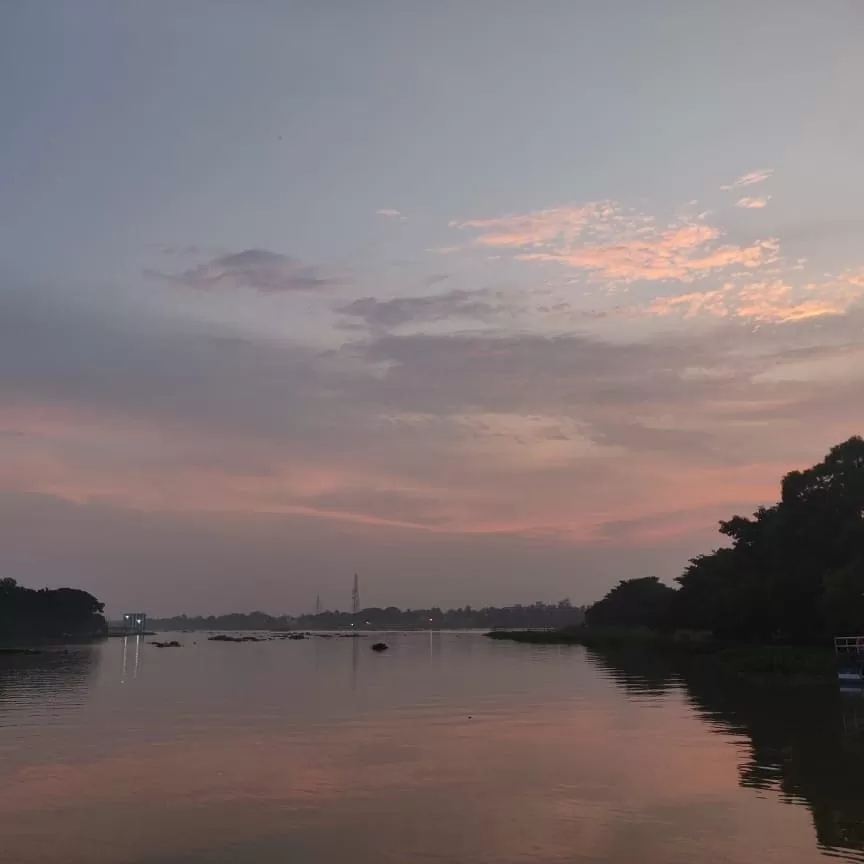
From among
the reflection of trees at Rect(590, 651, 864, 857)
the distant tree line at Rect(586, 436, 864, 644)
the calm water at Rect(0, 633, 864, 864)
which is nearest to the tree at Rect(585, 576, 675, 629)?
the distant tree line at Rect(586, 436, 864, 644)

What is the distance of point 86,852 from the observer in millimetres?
21234

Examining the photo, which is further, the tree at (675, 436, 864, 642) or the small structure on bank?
the tree at (675, 436, 864, 642)

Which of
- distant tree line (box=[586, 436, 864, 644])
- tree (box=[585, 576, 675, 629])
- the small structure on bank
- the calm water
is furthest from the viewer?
tree (box=[585, 576, 675, 629])

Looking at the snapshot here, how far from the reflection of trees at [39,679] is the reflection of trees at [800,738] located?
4117 centimetres

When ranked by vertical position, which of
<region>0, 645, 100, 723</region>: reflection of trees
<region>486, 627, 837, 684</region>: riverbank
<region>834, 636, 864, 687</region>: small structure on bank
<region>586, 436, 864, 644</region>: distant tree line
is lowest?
<region>0, 645, 100, 723</region>: reflection of trees

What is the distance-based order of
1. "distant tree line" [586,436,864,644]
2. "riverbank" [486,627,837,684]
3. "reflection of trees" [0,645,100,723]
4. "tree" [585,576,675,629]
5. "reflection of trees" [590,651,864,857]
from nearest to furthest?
"reflection of trees" [590,651,864,857]
"reflection of trees" [0,645,100,723]
"riverbank" [486,627,837,684]
"distant tree line" [586,436,864,644]
"tree" [585,576,675,629]

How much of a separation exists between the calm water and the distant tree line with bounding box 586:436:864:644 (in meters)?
17.0

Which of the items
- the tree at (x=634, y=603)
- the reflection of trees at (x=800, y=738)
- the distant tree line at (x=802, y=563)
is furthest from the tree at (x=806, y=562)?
the tree at (x=634, y=603)

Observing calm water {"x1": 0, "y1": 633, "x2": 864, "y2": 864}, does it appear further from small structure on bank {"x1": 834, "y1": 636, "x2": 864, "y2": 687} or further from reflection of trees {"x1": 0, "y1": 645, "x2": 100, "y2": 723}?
A: small structure on bank {"x1": 834, "y1": 636, "x2": 864, "y2": 687}

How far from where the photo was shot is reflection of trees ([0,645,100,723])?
194ft

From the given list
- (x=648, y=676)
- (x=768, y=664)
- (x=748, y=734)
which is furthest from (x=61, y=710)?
(x=768, y=664)

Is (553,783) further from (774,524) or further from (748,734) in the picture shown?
(774,524)

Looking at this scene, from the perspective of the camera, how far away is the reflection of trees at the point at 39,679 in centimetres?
5904

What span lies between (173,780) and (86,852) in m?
8.87
